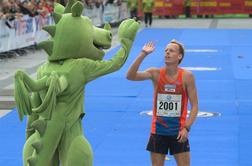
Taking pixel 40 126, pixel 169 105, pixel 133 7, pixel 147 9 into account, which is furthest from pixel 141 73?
pixel 133 7

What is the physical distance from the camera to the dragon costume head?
6.45 metres

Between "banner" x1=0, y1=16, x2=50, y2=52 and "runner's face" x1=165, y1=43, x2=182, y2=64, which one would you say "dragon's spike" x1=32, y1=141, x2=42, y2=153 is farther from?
"banner" x1=0, y1=16, x2=50, y2=52

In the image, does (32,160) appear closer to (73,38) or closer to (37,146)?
(37,146)

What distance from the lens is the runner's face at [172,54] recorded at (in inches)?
268

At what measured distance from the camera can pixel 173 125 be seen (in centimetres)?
682

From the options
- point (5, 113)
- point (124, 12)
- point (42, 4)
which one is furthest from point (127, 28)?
point (124, 12)

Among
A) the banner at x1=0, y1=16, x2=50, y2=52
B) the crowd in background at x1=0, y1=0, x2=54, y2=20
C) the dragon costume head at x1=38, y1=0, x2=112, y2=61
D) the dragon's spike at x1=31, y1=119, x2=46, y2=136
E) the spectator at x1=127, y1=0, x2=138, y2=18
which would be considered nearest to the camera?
the dragon's spike at x1=31, y1=119, x2=46, y2=136

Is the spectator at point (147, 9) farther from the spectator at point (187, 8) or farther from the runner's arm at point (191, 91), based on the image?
the runner's arm at point (191, 91)

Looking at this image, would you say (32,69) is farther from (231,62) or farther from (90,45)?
(90,45)

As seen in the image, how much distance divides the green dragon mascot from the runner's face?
0.48 metres

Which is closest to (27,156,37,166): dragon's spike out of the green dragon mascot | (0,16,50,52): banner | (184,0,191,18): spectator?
the green dragon mascot

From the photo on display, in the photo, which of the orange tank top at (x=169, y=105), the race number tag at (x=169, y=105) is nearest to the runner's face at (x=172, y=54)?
the orange tank top at (x=169, y=105)

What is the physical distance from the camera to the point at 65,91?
6.36 m

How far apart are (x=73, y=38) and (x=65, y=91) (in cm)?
53
